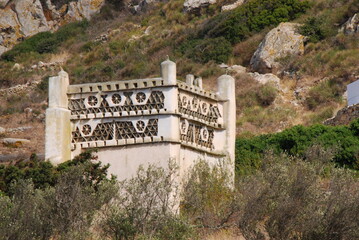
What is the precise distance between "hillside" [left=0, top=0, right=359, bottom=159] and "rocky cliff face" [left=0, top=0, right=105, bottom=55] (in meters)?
0.70

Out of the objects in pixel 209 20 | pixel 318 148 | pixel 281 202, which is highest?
pixel 209 20

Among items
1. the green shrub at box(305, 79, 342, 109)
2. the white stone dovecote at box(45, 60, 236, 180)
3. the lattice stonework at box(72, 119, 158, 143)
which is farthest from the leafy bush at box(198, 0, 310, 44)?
the lattice stonework at box(72, 119, 158, 143)

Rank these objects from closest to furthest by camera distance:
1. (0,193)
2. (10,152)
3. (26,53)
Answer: (0,193), (10,152), (26,53)

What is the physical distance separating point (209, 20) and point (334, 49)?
49.8ft

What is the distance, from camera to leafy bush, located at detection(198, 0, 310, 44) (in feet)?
219

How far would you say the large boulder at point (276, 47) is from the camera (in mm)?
60094

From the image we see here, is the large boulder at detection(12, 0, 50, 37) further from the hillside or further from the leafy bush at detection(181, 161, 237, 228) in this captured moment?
the leafy bush at detection(181, 161, 237, 228)

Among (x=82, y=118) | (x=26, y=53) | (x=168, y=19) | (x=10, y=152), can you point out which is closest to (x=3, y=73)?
(x=26, y=53)

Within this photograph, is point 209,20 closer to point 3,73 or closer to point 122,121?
point 3,73

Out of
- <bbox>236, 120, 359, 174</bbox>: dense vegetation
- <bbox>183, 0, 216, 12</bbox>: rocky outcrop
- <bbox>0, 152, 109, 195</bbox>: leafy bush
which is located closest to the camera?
<bbox>0, 152, 109, 195</bbox>: leafy bush

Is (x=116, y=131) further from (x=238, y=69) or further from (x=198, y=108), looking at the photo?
(x=238, y=69)

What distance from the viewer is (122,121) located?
3684 centimetres

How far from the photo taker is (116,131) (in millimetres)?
36844

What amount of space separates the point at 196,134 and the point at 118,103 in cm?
323
